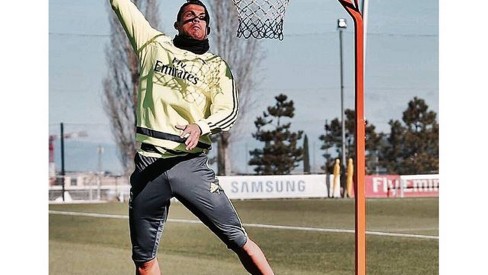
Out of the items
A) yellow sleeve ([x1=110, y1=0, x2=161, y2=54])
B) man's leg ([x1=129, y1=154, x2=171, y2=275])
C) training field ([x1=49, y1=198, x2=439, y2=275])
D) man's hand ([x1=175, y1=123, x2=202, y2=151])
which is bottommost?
training field ([x1=49, y1=198, x2=439, y2=275])

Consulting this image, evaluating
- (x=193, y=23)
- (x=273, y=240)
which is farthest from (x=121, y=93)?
(x=193, y=23)

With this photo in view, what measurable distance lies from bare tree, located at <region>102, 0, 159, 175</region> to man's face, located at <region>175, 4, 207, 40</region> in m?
3.08

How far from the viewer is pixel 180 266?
8133 mm

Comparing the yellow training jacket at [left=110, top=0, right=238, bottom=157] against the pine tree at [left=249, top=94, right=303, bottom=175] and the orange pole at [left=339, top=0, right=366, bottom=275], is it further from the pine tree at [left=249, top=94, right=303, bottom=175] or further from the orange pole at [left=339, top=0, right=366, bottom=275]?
the pine tree at [left=249, top=94, right=303, bottom=175]

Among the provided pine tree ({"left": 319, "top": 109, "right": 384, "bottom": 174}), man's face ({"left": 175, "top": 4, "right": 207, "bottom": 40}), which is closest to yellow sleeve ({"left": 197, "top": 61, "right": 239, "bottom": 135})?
man's face ({"left": 175, "top": 4, "right": 207, "bottom": 40})

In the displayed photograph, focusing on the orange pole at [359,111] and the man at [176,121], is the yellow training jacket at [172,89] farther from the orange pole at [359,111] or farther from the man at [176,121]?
the orange pole at [359,111]

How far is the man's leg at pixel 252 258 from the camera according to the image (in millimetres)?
5914

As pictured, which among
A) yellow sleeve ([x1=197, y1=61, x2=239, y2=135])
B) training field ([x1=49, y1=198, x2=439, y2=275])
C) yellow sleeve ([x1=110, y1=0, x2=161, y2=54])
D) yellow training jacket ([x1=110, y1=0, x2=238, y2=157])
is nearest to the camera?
yellow sleeve ([x1=197, y1=61, x2=239, y2=135])

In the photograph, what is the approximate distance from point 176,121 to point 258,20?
2.47 feet

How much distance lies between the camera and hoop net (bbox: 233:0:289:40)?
603 centimetres

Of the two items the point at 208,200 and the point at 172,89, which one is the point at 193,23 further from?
the point at 208,200
